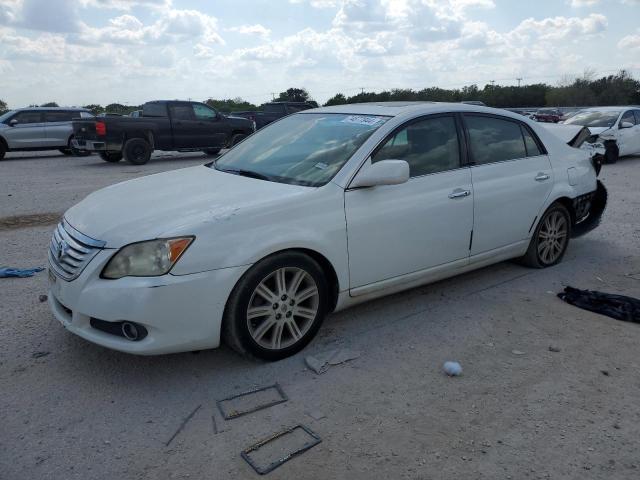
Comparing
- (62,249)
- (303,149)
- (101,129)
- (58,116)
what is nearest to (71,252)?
(62,249)

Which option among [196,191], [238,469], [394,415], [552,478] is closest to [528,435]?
[552,478]

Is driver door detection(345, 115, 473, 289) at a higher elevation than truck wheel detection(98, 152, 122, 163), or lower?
higher

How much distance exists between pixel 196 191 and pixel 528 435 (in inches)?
100

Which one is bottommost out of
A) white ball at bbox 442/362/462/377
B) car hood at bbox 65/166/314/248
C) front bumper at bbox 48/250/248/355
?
white ball at bbox 442/362/462/377

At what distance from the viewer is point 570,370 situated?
11.9 ft

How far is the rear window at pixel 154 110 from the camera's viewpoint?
54.9ft

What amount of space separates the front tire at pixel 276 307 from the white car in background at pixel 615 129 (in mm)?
12956

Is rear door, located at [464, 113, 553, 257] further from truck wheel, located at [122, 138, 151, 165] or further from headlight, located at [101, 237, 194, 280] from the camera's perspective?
truck wheel, located at [122, 138, 151, 165]

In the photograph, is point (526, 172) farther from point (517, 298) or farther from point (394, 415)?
point (394, 415)

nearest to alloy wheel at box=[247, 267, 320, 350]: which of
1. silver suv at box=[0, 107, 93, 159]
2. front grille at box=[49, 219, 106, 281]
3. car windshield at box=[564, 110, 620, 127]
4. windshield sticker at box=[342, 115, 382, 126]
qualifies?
front grille at box=[49, 219, 106, 281]

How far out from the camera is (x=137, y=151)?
16.0 m

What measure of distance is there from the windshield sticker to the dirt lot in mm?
1473

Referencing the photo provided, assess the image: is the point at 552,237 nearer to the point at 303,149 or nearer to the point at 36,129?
the point at 303,149

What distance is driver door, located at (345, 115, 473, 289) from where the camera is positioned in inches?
156
